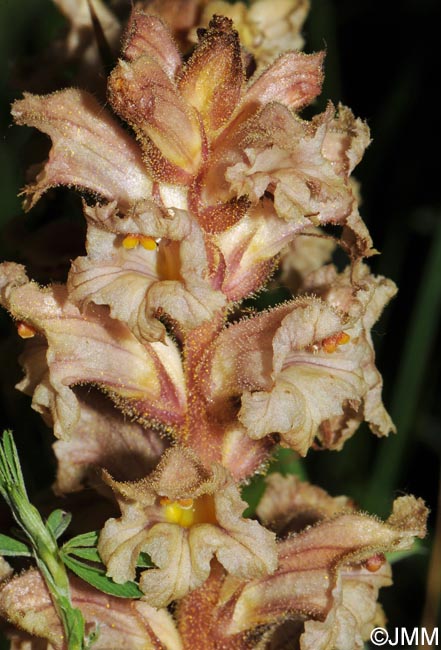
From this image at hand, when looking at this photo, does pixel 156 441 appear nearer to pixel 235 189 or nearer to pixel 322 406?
pixel 322 406

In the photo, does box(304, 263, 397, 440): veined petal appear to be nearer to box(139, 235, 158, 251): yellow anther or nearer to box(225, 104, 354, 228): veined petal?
box(225, 104, 354, 228): veined petal

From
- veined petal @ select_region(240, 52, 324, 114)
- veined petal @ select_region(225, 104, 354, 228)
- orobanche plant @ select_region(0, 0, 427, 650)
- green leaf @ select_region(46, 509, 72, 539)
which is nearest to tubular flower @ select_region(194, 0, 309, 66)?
orobanche plant @ select_region(0, 0, 427, 650)

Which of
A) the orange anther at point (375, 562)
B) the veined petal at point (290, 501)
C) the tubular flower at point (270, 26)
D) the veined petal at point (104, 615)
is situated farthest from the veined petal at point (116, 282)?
the tubular flower at point (270, 26)

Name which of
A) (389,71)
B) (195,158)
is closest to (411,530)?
(195,158)

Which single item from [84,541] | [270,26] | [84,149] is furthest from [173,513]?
[270,26]

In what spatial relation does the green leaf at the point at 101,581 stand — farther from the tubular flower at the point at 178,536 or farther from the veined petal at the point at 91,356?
the veined petal at the point at 91,356
